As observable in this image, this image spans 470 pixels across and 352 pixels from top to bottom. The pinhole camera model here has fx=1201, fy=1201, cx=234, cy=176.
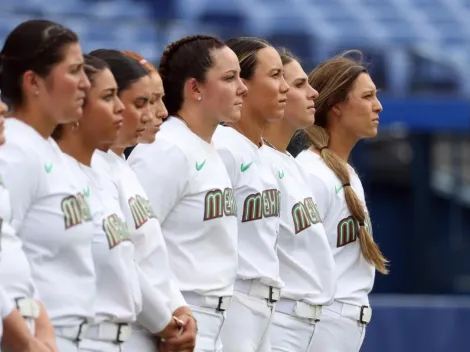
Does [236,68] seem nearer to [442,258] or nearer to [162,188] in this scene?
[162,188]

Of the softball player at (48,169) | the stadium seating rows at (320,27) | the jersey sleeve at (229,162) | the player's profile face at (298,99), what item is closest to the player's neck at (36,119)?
the softball player at (48,169)

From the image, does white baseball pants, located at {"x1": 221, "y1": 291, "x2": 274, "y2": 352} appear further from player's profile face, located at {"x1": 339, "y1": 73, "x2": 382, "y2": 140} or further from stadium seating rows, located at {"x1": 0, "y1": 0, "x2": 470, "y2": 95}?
stadium seating rows, located at {"x1": 0, "y1": 0, "x2": 470, "y2": 95}

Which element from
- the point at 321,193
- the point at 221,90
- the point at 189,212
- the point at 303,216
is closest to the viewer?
the point at 189,212

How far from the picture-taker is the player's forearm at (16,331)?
3426 mm

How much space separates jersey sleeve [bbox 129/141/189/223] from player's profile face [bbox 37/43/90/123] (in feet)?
3.00

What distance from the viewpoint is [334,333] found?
5.77m

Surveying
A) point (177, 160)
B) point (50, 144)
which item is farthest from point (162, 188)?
point (50, 144)

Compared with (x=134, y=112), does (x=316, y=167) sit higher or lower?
lower

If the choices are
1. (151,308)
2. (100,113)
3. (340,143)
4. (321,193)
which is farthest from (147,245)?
(340,143)

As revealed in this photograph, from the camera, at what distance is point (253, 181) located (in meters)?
5.12

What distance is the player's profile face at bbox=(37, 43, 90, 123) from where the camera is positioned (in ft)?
12.2

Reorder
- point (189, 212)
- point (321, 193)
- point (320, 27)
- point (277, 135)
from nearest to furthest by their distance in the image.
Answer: point (189, 212) → point (277, 135) → point (321, 193) → point (320, 27)

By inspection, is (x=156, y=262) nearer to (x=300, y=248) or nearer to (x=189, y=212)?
(x=189, y=212)

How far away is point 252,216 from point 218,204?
412 mm
